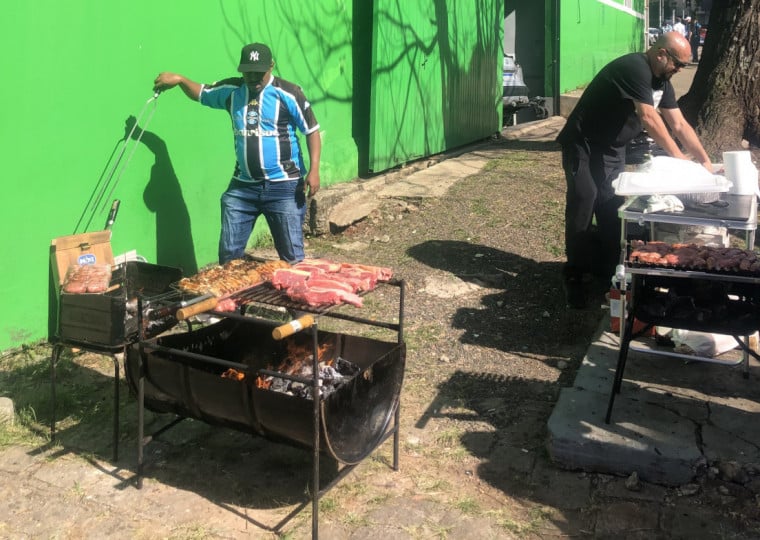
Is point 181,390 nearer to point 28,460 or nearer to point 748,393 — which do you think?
point 28,460

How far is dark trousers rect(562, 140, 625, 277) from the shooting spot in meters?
5.96

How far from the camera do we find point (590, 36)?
19922mm

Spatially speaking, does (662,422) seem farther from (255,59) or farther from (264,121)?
(255,59)

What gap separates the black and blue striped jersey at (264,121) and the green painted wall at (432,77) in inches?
141

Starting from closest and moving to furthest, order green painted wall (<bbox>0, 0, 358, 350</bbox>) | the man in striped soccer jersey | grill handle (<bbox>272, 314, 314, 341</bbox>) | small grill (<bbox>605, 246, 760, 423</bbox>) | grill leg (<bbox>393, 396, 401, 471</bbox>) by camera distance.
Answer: grill handle (<bbox>272, 314, 314, 341</bbox>) → grill leg (<bbox>393, 396, 401, 471</bbox>) → small grill (<bbox>605, 246, 760, 423</bbox>) → green painted wall (<bbox>0, 0, 358, 350</bbox>) → the man in striped soccer jersey

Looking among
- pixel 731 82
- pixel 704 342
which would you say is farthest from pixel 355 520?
pixel 731 82

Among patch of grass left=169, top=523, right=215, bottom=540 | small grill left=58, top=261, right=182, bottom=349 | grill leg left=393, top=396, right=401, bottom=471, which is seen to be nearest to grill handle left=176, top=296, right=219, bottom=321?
small grill left=58, top=261, right=182, bottom=349

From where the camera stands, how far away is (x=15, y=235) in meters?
4.96

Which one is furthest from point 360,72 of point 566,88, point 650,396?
point 566,88

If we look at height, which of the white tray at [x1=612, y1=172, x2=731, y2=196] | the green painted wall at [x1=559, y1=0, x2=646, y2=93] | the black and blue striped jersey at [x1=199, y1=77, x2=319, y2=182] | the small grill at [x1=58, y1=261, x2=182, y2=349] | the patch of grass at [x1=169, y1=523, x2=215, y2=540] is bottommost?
the patch of grass at [x1=169, y1=523, x2=215, y2=540]

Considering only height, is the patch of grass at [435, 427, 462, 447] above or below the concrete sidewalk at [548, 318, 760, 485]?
below

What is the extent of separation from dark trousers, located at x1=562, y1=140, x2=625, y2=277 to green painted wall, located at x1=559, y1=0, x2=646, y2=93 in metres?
11.3

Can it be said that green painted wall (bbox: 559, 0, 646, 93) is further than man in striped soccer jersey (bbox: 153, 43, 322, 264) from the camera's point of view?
Yes

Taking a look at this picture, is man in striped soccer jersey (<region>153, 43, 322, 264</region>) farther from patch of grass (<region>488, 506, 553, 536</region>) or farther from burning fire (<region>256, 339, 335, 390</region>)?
patch of grass (<region>488, 506, 553, 536</region>)
